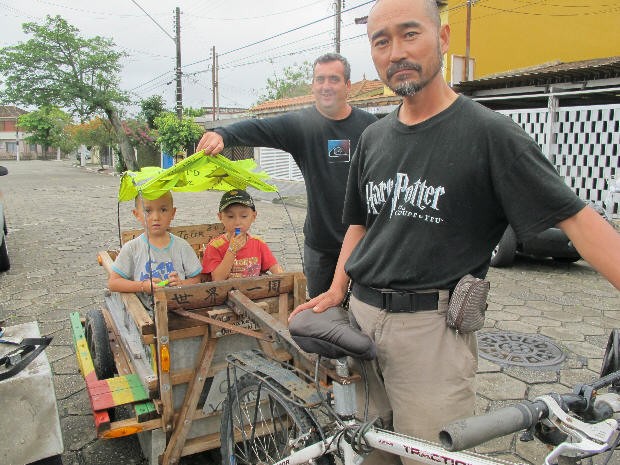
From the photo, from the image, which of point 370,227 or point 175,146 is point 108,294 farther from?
point 175,146

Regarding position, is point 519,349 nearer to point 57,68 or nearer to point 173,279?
point 173,279

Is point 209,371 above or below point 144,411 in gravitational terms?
Answer: above

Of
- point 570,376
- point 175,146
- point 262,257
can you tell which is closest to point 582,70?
point 570,376

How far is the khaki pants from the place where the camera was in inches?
67.7

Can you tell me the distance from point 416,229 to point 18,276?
666 cm

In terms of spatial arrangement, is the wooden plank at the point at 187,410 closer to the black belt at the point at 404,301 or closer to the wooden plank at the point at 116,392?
the wooden plank at the point at 116,392

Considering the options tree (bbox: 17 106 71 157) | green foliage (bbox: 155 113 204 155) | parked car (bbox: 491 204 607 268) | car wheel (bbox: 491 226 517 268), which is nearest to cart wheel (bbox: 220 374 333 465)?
parked car (bbox: 491 204 607 268)

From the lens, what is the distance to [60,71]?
1328 inches

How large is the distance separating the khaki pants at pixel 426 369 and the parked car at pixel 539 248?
5.30m

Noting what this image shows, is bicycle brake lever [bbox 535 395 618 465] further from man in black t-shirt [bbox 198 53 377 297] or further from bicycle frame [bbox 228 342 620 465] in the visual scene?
man in black t-shirt [bbox 198 53 377 297]

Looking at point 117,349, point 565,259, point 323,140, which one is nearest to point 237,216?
point 323,140

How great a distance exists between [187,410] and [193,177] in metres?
1.41

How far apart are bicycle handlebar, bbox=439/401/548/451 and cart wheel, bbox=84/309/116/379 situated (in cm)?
271

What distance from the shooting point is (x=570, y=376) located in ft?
13.0
